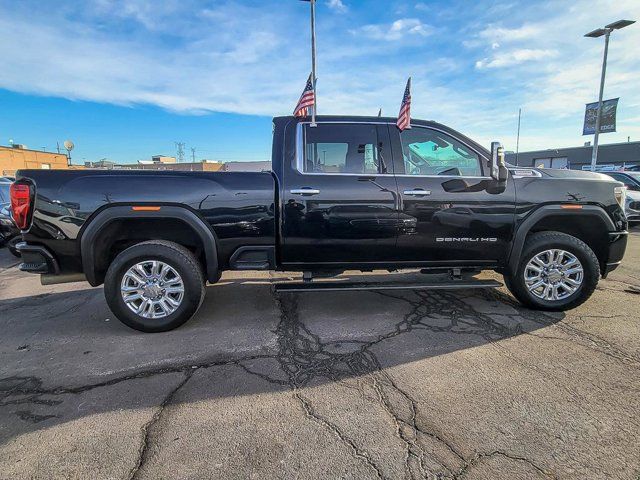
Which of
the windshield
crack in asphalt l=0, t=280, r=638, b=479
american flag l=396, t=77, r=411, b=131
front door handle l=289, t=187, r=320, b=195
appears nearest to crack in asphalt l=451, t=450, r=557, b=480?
crack in asphalt l=0, t=280, r=638, b=479

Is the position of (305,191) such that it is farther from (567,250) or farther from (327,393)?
(567,250)

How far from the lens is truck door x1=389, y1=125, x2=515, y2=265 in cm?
393

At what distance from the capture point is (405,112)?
4023mm

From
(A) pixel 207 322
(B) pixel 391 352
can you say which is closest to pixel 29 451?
(A) pixel 207 322

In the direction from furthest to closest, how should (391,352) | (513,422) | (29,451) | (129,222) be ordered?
(129,222) < (391,352) < (513,422) < (29,451)

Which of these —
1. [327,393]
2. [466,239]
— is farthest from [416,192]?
[327,393]

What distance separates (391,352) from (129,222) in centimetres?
289

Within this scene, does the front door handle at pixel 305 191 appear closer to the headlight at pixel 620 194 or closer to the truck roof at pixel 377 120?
the truck roof at pixel 377 120

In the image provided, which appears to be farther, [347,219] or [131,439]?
[347,219]

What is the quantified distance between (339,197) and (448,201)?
1.17 m

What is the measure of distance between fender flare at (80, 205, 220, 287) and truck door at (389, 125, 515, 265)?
1.98m

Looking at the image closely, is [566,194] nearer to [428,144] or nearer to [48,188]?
[428,144]

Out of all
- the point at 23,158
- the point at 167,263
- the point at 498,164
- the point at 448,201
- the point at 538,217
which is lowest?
the point at 167,263

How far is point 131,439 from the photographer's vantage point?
2230 mm
